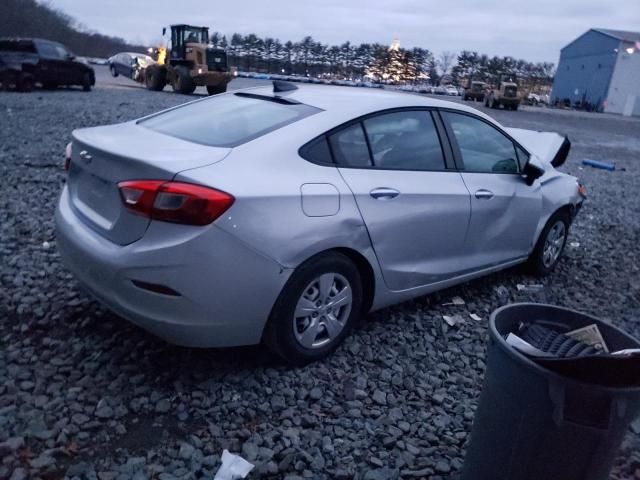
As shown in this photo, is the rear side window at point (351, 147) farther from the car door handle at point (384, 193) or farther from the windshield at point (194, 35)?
the windshield at point (194, 35)

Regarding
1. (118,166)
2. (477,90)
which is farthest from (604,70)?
(118,166)

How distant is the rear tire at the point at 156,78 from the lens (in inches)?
1012

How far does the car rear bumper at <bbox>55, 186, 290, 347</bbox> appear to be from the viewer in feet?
8.52

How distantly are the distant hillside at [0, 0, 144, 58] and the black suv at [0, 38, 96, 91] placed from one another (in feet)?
91.4

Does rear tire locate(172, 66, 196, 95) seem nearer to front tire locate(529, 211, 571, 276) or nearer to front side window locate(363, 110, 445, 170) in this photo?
front tire locate(529, 211, 571, 276)

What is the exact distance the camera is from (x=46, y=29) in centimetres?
5200

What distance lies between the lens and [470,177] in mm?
3943

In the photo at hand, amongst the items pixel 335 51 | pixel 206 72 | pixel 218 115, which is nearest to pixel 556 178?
pixel 218 115

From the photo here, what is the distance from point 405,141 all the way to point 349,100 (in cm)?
46

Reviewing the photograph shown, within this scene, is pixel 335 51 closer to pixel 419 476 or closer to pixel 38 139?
pixel 38 139

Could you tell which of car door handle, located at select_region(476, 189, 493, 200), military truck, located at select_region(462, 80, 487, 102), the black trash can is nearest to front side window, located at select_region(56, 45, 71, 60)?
car door handle, located at select_region(476, 189, 493, 200)

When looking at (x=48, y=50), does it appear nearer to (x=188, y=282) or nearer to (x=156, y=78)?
(x=156, y=78)

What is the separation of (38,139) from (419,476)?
9.15m

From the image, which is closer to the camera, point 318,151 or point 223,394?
point 223,394
